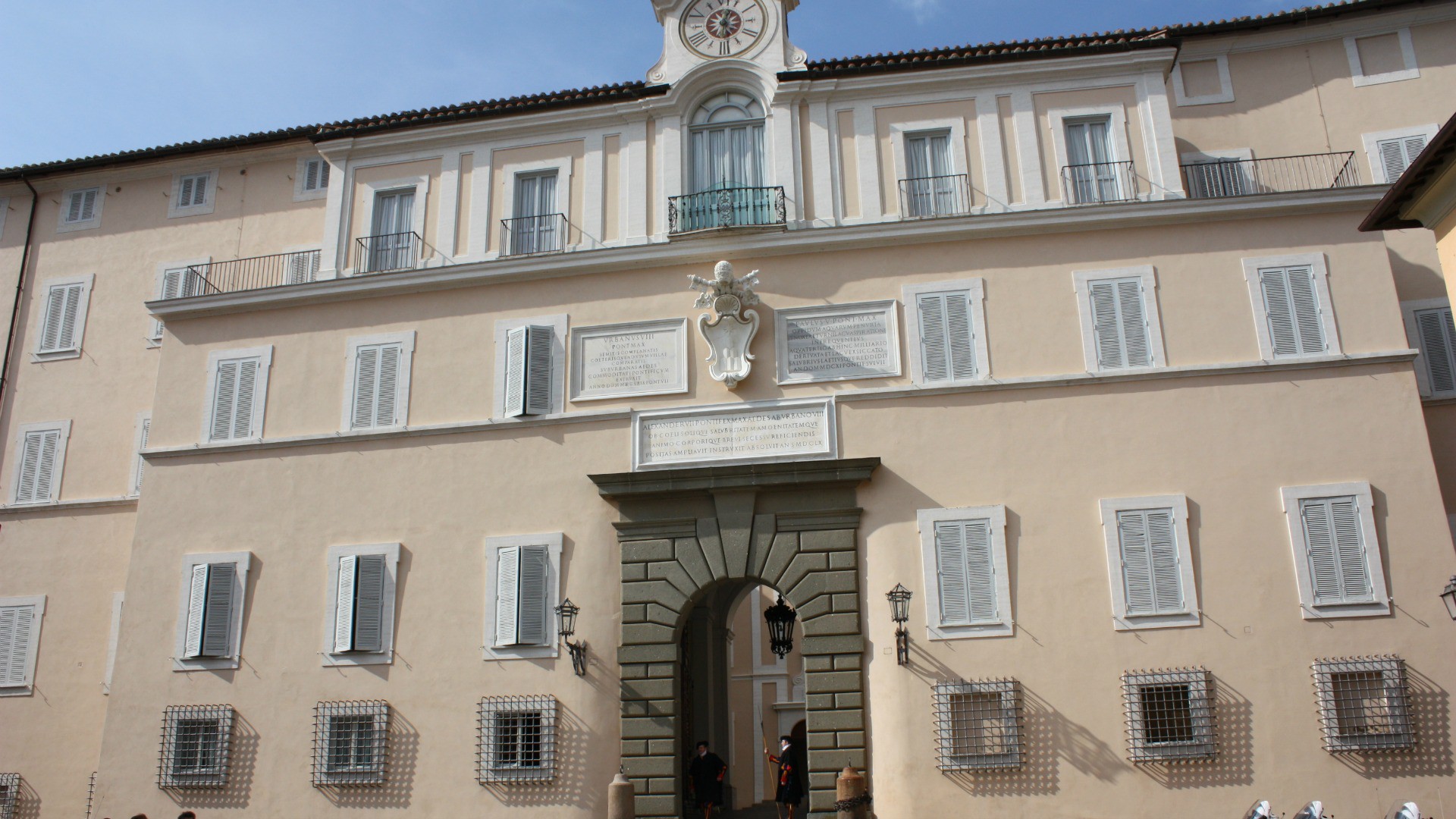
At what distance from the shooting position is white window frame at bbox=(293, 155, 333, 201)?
70.2 feet

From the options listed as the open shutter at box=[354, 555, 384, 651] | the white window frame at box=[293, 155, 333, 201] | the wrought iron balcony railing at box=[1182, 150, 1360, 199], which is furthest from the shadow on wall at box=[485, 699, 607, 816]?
the wrought iron balcony railing at box=[1182, 150, 1360, 199]

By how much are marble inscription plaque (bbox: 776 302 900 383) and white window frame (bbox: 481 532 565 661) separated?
14.1 ft

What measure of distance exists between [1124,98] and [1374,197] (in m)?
3.92

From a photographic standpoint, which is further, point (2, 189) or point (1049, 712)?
point (2, 189)

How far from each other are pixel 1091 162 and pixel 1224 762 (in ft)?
29.7

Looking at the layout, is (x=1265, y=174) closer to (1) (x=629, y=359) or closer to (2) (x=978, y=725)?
(2) (x=978, y=725)

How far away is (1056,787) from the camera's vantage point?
1477cm

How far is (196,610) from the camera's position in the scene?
57.2 feet

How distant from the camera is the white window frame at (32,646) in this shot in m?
19.7

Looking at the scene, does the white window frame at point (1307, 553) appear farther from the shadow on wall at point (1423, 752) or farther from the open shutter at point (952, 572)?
the open shutter at point (952, 572)

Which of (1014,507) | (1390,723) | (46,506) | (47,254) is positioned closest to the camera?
(1390,723)

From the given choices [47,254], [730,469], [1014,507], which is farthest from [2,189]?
[1014,507]

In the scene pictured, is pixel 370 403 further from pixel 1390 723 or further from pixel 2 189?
pixel 1390 723

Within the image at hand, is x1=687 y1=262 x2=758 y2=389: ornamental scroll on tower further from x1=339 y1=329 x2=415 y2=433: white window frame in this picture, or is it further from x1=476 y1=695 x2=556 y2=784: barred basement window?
x1=476 y1=695 x2=556 y2=784: barred basement window
